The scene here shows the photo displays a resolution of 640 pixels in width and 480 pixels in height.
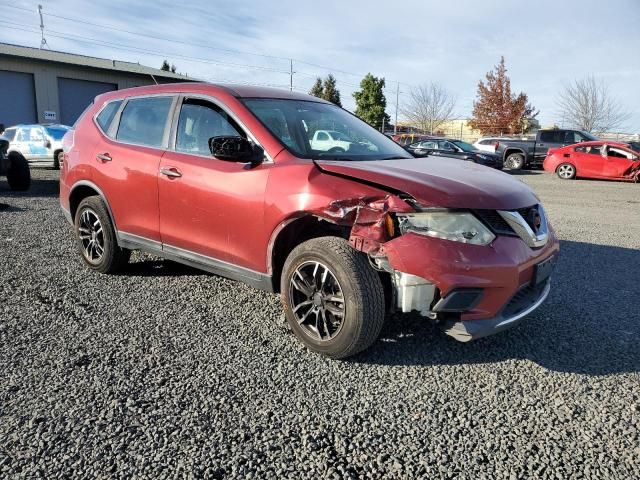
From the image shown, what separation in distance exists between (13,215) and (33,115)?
69.2ft

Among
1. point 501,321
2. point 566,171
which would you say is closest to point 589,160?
point 566,171

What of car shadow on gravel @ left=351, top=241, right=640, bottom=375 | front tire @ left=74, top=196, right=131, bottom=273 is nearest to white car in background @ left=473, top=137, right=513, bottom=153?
car shadow on gravel @ left=351, top=241, right=640, bottom=375

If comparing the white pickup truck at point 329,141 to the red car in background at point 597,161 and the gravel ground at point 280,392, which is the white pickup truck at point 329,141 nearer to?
the gravel ground at point 280,392

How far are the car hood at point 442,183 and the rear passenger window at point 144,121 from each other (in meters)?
1.63

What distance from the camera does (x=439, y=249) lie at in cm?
271

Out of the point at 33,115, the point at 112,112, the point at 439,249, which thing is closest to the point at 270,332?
the point at 439,249

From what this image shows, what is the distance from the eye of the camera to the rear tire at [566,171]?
1748 cm

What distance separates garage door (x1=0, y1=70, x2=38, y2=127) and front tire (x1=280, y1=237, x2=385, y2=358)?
26.5 meters

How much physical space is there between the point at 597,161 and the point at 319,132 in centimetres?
1610

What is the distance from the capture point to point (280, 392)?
8.84ft

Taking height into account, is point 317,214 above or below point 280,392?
above

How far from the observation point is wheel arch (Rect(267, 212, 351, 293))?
3172 millimetres

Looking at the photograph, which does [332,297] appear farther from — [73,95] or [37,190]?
[73,95]

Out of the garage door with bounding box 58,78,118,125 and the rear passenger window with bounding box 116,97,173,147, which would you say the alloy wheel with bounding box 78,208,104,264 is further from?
the garage door with bounding box 58,78,118,125
